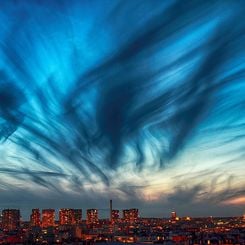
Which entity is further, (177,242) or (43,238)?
(43,238)

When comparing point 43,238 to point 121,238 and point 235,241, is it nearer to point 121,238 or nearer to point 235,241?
point 121,238

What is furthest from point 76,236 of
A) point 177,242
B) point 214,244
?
point 214,244

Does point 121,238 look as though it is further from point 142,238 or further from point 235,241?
point 235,241

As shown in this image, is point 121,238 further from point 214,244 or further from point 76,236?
point 214,244

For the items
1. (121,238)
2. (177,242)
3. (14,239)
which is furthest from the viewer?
(121,238)

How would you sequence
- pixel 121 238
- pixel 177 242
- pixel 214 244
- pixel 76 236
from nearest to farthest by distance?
pixel 214 244 < pixel 177 242 < pixel 121 238 < pixel 76 236

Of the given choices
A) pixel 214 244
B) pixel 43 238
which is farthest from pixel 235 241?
pixel 43 238

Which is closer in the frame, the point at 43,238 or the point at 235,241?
the point at 235,241

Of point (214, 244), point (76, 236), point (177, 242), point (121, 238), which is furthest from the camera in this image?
point (76, 236)
